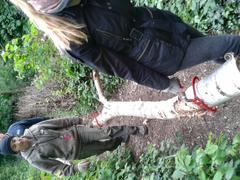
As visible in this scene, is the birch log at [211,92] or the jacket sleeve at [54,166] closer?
the birch log at [211,92]

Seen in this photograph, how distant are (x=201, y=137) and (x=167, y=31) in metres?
2.38

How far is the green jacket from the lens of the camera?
6016 millimetres

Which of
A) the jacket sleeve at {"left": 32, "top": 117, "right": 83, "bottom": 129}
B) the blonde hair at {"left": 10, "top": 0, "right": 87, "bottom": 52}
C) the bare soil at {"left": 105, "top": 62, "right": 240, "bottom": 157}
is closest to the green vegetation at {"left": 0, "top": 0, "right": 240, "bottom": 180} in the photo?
the bare soil at {"left": 105, "top": 62, "right": 240, "bottom": 157}

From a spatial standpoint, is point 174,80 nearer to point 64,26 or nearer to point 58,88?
point 64,26

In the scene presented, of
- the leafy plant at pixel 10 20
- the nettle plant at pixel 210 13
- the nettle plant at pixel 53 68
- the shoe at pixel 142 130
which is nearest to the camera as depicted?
the nettle plant at pixel 210 13

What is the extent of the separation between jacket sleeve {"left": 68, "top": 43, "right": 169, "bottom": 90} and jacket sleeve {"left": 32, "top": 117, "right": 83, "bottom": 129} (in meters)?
2.92

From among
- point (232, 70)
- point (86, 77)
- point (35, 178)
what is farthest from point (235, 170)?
point (35, 178)

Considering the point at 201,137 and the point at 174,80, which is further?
the point at 201,137

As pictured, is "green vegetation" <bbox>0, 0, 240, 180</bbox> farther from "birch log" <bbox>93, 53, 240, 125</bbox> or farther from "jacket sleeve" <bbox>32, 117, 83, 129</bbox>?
"jacket sleeve" <bbox>32, 117, 83, 129</bbox>

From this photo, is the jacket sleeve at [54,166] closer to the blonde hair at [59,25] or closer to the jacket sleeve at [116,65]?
the jacket sleeve at [116,65]

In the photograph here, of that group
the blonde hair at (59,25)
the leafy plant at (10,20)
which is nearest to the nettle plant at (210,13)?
the blonde hair at (59,25)

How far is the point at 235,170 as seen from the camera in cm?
321

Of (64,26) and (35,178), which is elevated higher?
(64,26)

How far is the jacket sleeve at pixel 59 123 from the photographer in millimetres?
6241
